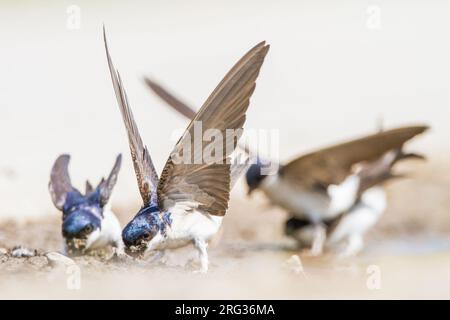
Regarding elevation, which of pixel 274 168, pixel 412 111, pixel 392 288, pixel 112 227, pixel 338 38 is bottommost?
pixel 392 288

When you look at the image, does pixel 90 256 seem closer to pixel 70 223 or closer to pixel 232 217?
pixel 70 223

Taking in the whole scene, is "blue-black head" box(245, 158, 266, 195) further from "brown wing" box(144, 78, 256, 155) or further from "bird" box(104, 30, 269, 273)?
"bird" box(104, 30, 269, 273)

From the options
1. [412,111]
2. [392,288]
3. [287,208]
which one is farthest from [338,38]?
[392,288]

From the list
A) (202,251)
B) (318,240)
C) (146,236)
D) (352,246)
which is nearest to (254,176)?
(318,240)

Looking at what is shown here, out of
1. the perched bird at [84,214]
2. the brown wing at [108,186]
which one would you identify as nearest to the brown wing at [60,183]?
the perched bird at [84,214]

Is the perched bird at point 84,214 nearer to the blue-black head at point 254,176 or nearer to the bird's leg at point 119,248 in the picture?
the bird's leg at point 119,248

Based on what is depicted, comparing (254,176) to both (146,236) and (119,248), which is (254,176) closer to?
(119,248)

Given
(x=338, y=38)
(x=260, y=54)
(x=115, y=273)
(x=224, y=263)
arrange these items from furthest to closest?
(x=338, y=38) → (x=224, y=263) → (x=115, y=273) → (x=260, y=54)

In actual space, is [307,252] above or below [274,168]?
below
